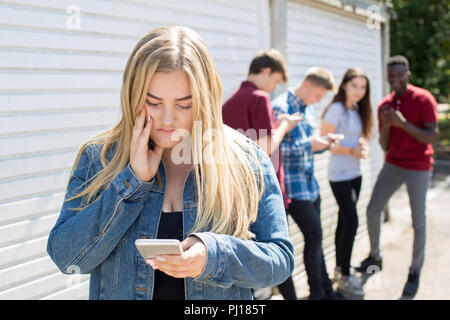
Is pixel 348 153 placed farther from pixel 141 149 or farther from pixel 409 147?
pixel 141 149

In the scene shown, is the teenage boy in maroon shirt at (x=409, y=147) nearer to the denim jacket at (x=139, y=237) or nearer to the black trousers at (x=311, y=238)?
the black trousers at (x=311, y=238)

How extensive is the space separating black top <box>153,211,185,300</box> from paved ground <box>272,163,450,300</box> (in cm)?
335

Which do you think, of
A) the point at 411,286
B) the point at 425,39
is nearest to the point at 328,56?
the point at 411,286

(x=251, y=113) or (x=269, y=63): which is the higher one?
(x=269, y=63)

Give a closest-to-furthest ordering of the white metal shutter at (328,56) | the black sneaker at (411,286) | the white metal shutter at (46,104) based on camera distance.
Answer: the white metal shutter at (46,104) < the black sneaker at (411,286) < the white metal shutter at (328,56)

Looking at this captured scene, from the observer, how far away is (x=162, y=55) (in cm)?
158

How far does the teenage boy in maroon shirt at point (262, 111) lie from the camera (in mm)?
3572

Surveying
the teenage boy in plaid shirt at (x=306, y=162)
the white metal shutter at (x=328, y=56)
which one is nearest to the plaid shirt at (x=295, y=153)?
the teenage boy in plaid shirt at (x=306, y=162)

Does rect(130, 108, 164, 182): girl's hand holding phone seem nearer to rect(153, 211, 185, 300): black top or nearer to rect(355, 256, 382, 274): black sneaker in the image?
rect(153, 211, 185, 300): black top

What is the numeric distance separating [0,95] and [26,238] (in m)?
0.81

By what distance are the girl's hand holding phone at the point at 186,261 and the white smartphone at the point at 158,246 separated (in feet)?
0.07

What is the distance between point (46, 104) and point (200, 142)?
4.97ft

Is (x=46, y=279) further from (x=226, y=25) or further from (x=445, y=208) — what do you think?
(x=445, y=208)

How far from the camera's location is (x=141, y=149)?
162cm
